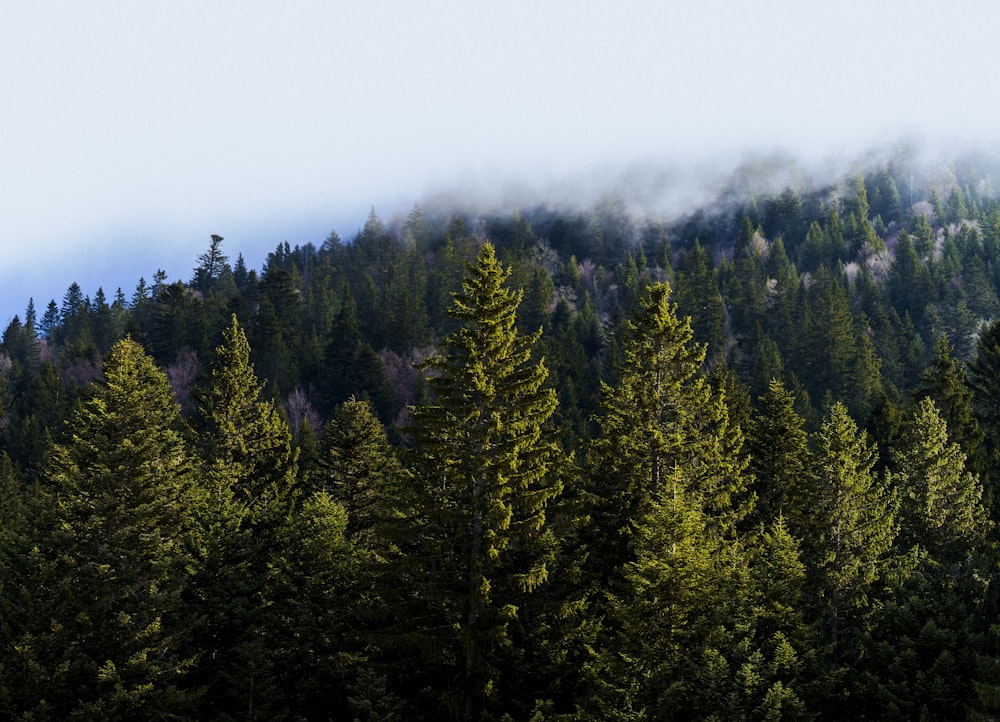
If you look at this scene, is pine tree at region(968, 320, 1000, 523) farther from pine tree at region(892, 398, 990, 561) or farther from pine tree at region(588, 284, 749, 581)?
pine tree at region(588, 284, 749, 581)

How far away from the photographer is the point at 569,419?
73.7m

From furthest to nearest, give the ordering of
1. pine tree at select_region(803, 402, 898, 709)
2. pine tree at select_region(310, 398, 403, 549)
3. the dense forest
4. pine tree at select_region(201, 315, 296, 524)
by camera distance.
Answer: pine tree at select_region(201, 315, 296, 524) < pine tree at select_region(310, 398, 403, 549) < pine tree at select_region(803, 402, 898, 709) < the dense forest

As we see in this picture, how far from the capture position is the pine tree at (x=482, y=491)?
82.0ft

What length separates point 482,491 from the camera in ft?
86.3

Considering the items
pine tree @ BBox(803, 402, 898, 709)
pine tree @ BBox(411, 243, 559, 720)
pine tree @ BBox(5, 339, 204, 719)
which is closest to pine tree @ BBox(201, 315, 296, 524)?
pine tree @ BBox(5, 339, 204, 719)

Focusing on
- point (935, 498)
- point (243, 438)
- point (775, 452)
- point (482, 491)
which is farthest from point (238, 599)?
point (935, 498)

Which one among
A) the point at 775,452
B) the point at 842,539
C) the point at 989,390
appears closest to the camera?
the point at 842,539

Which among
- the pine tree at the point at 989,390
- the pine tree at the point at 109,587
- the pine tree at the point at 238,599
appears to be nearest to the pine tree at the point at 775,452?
the pine tree at the point at 989,390

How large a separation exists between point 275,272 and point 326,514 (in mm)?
77073

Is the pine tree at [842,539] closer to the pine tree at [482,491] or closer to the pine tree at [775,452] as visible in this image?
the pine tree at [775,452]

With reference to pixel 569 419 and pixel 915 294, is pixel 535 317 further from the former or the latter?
pixel 915 294

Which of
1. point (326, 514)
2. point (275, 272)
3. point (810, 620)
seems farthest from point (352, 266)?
point (810, 620)

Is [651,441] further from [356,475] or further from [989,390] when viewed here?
[989,390]

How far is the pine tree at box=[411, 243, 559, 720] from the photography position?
2500 cm
